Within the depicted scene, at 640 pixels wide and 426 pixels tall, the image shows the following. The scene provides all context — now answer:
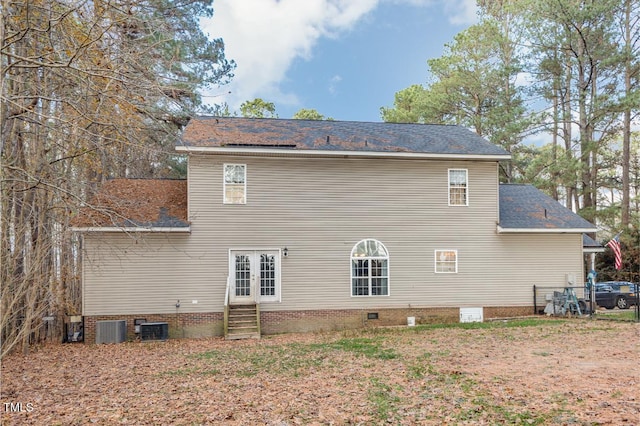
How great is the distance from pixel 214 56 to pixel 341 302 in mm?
14336

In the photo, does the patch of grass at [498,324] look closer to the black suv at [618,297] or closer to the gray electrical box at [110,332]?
the black suv at [618,297]

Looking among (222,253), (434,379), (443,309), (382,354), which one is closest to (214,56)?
(222,253)

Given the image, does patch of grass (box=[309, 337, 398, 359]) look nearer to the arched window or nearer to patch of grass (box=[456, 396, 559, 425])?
the arched window

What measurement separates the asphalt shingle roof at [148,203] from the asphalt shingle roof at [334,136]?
7.05 ft

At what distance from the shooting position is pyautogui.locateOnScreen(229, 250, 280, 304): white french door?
14148 millimetres

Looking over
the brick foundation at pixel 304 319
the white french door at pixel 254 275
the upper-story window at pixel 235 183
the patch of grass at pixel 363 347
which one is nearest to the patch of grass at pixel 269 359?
the patch of grass at pixel 363 347

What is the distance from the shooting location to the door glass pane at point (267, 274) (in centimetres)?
1427

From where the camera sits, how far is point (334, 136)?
52.2 feet

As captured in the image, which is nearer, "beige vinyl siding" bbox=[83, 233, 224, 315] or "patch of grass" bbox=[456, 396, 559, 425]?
"patch of grass" bbox=[456, 396, 559, 425]

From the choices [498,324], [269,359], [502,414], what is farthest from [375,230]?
[502,414]

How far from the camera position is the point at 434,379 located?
7.46 m

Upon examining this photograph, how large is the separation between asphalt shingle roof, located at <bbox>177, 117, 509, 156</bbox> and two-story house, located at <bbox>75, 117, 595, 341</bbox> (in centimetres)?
10

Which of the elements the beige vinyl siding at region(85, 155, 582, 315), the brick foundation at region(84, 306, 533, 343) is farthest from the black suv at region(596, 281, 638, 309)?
the brick foundation at region(84, 306, 533, 343)

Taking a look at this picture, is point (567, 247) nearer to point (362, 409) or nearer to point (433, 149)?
point (433, 149)
